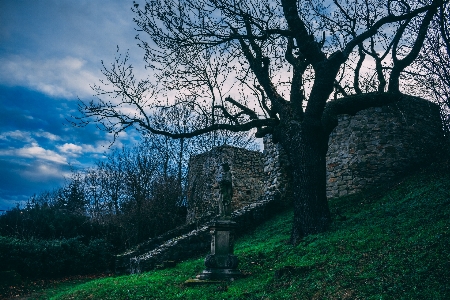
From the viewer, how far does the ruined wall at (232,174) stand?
1994cm

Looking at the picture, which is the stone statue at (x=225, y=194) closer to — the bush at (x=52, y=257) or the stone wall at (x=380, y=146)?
the stone wall at (x=380, y=146)

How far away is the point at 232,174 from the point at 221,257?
1187 centimetres

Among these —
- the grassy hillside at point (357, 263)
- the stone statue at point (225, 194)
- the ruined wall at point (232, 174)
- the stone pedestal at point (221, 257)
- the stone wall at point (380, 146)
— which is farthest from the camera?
the ruined wall at point (232, 174)

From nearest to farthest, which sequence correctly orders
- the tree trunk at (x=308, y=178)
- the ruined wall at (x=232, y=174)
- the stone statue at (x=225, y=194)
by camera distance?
the stone statue at (x=225, y=194), the tree trunk at (x=308, y=178), the ruined wall at (x=232, y=174)

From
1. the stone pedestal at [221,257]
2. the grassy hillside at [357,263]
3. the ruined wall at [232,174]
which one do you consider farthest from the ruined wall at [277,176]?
the stone pedestal at [221,257]

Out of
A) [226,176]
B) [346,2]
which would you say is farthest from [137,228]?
[346,2]

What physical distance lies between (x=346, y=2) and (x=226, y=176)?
754cm

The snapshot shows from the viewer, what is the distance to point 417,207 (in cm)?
861

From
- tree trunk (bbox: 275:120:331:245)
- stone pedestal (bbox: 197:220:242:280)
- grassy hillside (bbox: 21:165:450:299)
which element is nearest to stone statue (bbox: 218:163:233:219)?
stone pedestal (bbox: 197:220:242:280)

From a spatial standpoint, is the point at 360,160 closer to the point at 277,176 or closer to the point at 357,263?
the point at 277,176

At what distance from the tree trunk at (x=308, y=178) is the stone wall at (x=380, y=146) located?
5.11 m

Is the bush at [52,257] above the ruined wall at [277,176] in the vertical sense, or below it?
below

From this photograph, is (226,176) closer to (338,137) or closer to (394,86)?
(394,86)

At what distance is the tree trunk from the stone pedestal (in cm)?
177
